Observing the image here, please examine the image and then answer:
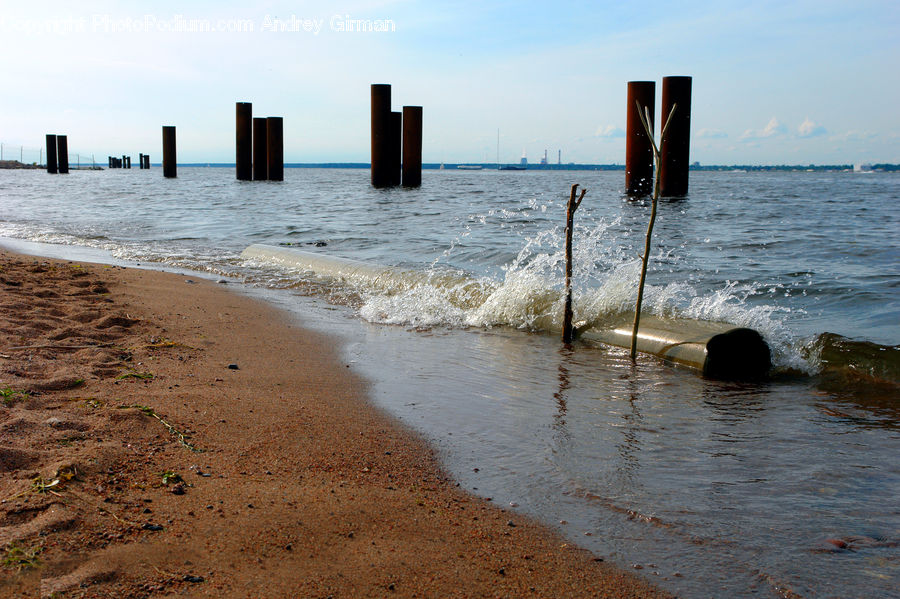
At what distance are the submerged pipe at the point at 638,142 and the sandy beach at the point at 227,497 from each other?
48.8 ft

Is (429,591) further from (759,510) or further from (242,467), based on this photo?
(759,510)

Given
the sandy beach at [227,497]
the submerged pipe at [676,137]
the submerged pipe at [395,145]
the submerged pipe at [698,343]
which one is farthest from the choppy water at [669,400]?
the submerged pipe at [395,145]

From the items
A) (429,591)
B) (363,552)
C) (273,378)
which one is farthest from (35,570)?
(273,378)

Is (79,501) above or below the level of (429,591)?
above

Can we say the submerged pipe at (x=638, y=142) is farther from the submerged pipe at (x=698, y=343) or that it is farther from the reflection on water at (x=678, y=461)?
the reflection on water at (x=678, y=461)

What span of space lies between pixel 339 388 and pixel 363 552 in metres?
2.22

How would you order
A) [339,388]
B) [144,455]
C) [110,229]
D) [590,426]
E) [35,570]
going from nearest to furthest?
1. [35,570]
2. [144,455]
3. [590,426]
4. [339,388]
5. [110,229]

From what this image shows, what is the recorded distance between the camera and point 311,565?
2.32 metres

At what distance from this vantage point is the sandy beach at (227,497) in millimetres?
2201

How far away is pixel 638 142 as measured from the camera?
733 inches

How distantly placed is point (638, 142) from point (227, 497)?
1764 cm

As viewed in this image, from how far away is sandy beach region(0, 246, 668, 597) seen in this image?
7.22ft

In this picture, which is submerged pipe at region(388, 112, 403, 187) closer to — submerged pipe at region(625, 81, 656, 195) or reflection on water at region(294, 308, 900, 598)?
submerged pipe at region(625, 81, 656, 195)

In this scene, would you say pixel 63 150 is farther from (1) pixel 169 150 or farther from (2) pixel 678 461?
(2) pixel 678 461
